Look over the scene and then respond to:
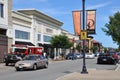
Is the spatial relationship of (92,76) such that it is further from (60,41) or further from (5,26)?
(60,41)

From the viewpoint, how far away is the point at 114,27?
51.1m

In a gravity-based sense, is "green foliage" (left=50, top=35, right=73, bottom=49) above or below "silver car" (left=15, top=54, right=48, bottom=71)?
above

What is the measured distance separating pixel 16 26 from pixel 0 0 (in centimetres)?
932

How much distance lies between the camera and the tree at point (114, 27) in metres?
50.8

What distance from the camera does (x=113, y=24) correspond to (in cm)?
5116

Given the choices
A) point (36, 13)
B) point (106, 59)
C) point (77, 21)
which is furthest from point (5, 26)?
point (77, 21)

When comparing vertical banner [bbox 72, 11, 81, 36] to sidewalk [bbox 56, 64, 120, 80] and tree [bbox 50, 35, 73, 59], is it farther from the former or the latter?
tree [bbox 50, 35, 73, 59]

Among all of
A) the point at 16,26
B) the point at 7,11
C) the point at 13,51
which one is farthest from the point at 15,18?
the point at 13,51

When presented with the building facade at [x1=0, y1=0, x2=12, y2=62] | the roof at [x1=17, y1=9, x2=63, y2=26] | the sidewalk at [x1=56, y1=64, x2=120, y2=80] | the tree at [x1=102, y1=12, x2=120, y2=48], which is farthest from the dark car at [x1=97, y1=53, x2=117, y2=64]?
the roof at [x1=17, y1=9, x2=63, y2=26]

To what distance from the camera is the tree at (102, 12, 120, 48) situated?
167ft

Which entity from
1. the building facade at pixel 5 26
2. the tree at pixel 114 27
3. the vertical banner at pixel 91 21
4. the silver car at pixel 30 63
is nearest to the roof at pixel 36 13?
the building facade at pixel 5 26

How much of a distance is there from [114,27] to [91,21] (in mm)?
28754

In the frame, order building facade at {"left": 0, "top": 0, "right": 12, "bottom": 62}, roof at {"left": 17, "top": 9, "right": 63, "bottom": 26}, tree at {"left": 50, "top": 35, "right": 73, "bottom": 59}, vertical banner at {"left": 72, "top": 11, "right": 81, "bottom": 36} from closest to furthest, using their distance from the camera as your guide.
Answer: vertical banner at {"left": 72, "top": 11, "right": 81, "bottom": 36} → building facade at {"left": 0, "top": 0, "right": 12, "bottom": 62} → roof at {"left": 17, "top": 9, "right": 63, "bottom": 26} → tree at {"left": 50, "top": 35, "right": 73, "bottom": 59}

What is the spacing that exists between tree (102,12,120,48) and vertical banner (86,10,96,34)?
90.7 feet
